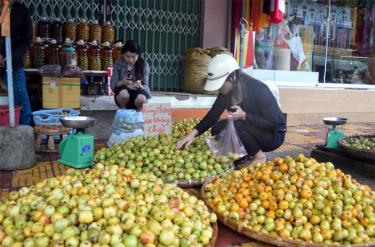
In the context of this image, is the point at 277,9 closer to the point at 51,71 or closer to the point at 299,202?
the point at 51,71

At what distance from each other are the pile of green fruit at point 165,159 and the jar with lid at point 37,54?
2482mm

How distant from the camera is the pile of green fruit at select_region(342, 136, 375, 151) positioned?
3.65 m

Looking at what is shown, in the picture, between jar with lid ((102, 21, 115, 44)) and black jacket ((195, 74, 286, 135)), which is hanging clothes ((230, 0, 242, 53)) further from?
black jacket ((195, 74, 286, 135))

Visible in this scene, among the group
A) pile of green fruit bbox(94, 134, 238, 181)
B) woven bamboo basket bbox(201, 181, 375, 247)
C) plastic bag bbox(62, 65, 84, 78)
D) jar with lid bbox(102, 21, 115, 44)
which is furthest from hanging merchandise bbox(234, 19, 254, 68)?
woven bamboo basket bbox(201, 181, 375, 247)

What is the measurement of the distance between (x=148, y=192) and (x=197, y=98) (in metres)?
3.71

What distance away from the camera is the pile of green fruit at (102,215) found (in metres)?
1.60

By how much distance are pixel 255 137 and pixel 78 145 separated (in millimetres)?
1473

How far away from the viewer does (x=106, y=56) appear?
5.41m

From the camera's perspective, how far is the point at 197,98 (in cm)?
562

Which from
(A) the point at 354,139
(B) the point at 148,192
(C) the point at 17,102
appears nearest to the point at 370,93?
(A) the point at 354,139

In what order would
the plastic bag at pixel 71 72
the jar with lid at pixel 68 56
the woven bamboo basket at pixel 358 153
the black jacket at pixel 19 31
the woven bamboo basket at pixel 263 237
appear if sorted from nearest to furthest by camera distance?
the woven bamboo basket at pixel 263 237 < the woven bamboo basket at pixel 358 153 < the black jacket at pixel 19 31 < the plastic bag at pixel 71 72 < the jar with lid at pixel 68 56

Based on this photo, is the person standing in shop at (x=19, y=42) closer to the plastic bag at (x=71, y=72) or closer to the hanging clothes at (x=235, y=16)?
the plastic bag at (x=71, y=72)

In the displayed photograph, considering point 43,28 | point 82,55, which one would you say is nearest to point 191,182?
point 82,55

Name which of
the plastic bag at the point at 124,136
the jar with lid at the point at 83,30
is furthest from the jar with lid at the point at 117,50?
the plastic bag at the point at 124,136
